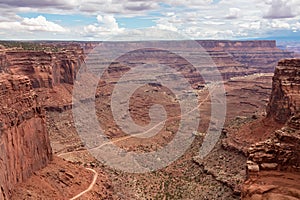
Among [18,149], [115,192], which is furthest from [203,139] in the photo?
[18,149]

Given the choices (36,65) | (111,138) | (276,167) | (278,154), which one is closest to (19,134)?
(278,154)

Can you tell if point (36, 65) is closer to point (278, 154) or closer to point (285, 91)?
point (285, 91)

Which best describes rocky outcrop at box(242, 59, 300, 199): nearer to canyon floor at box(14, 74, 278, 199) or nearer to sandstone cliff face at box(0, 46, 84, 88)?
canyon floor at box(14, 74, 278, 199)

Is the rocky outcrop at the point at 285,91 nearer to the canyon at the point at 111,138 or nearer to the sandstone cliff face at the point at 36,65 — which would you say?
the canyon at the point at 111,138

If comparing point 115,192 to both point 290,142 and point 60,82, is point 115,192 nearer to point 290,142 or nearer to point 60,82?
point 290,142

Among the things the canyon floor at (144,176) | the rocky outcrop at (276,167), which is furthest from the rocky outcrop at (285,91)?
the rocky outcrop at (276,167)

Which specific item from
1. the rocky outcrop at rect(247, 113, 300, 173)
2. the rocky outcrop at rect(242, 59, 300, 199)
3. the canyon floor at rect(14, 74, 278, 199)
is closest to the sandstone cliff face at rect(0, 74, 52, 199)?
the canyon floor at rect(14, 74, 278, 199)
